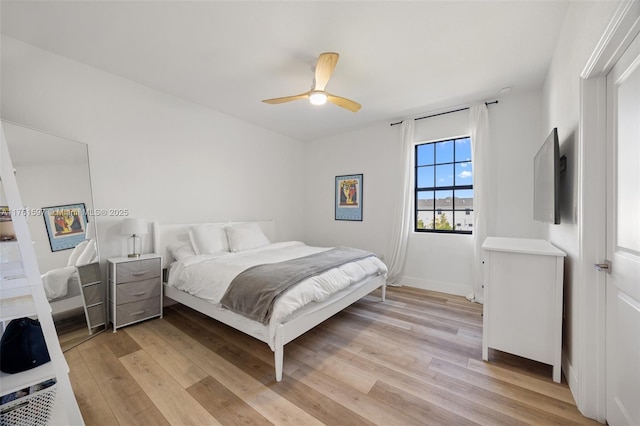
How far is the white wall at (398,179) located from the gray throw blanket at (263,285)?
1985 mm

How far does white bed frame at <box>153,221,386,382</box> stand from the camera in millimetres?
1833

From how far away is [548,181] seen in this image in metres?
1.96

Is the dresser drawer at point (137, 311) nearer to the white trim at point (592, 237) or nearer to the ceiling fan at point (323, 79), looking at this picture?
the ceiling fan at point (323, 79)

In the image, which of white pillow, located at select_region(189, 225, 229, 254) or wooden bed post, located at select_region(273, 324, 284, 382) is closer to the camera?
wooden bed post, located at select_region(273, 324, 284, 382)

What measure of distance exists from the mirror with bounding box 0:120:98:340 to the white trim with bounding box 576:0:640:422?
3.82 meters

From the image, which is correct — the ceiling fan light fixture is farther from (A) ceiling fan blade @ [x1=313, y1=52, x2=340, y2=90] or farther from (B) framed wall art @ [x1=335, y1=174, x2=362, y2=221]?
(B) framed wall art @ [x1=335, y1=174, x2=362, y2=221]

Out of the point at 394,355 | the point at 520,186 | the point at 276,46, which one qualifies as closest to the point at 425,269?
the point at 520,186

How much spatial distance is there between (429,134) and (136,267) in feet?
13.5

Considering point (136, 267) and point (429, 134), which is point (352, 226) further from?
point (136, 267)

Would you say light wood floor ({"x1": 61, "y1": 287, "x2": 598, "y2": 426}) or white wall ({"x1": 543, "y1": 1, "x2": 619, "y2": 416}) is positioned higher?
white wall ({"x1": 543, "y1": 1, "x2": 619, "y2": 416})

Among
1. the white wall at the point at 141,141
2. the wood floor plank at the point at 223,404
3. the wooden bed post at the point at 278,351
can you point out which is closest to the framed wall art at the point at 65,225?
the white wall at the point at 141,141

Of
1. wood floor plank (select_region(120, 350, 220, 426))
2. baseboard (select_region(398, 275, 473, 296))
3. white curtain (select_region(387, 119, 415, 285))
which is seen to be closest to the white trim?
baseboard (select_region(398, 275, 473, 296))

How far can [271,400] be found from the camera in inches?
63.3

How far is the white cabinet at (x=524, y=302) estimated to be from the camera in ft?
5.78
